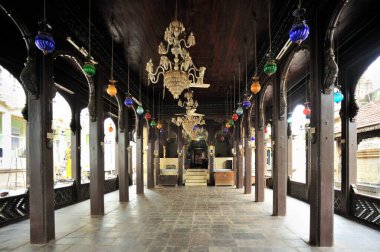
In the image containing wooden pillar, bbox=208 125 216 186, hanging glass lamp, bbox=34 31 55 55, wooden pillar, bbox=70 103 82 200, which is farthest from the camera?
wooden pillar, bbox=208 125 216 186

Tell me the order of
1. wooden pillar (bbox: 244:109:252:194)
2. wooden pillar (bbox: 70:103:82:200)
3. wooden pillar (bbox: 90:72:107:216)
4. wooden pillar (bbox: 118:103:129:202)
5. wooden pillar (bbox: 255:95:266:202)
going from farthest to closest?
wooden pillar (bbox: 244:109:252:194) → wooden pillar (bbox: 70:103:82:200) → wooden pillar (bbox: 118:103:129:202) → wooden pillar (bbox: 255:95:266:202) → wooden pillar (bbox: 90:72:107:216)

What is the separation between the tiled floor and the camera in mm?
4086

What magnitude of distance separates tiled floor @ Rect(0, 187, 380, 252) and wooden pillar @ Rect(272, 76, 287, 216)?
374 millimetres

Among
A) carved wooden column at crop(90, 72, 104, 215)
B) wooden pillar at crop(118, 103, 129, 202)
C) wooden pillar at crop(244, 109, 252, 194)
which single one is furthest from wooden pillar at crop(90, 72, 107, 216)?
wooden pillar at crop(244, 109, 252, 194)

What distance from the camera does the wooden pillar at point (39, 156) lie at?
4188mm

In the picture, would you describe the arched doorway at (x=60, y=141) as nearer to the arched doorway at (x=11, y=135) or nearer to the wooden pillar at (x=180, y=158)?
the arched doorway at (x=11, y=135)

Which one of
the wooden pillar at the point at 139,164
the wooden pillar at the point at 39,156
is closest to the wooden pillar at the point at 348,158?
the wooden pillar at the point at 39,156

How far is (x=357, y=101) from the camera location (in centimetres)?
607

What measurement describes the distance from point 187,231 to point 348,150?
453cm

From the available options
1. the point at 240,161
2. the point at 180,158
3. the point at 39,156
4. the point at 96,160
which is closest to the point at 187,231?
the point at 96,160

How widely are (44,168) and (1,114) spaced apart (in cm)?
711

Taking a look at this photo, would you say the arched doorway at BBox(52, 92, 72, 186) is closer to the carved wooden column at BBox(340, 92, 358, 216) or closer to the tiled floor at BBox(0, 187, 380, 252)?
the tiled floor at BBox(0, 187, 380, 252)

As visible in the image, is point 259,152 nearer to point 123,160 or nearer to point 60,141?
point 123,160

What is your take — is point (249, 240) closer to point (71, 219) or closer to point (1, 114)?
point (71, 219)
